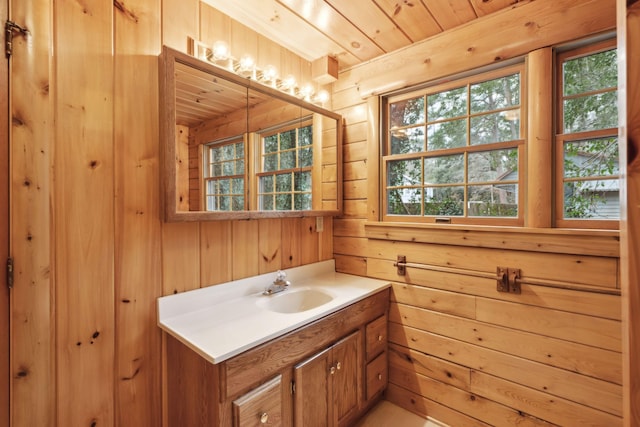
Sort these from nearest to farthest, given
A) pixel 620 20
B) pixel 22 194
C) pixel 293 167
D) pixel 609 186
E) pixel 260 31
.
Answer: pixel 620 20, pixel 22 194, pixel 609 186, pixel 260 31, pixel 293 167

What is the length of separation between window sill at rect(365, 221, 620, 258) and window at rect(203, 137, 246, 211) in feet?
3.22

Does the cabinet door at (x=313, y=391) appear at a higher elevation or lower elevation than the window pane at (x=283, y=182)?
lower

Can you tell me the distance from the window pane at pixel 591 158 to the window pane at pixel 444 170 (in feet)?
1.65


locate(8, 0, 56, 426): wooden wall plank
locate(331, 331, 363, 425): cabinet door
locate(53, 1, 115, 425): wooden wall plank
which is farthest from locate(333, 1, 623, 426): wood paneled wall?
locate(8, 0, 56, 426): wooden wall plank

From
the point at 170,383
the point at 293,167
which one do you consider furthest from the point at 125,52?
the point at 170,383

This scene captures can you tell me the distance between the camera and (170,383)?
1.34m

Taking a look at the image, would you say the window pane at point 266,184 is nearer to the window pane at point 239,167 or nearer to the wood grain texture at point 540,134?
the window pane at point 239,167

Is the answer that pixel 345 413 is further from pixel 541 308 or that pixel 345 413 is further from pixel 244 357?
pixel 541 308

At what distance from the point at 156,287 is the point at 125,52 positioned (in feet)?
3.47

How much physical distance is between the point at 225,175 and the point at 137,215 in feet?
1.46

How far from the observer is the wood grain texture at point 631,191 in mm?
452

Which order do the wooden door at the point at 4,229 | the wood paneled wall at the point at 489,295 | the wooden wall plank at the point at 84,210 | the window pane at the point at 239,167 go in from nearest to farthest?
the wooden door at the point at 4,229 → the wooden wall plank at the point at 84,210 → the wood paneled wall at the point at 489,295 → the window pane at the point at 239,167

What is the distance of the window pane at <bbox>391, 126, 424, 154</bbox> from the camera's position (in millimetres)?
1958

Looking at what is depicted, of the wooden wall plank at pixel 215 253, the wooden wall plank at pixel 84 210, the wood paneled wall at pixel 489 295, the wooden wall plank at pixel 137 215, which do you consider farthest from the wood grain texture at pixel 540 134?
the wooden wall plank at pixel 84 210
